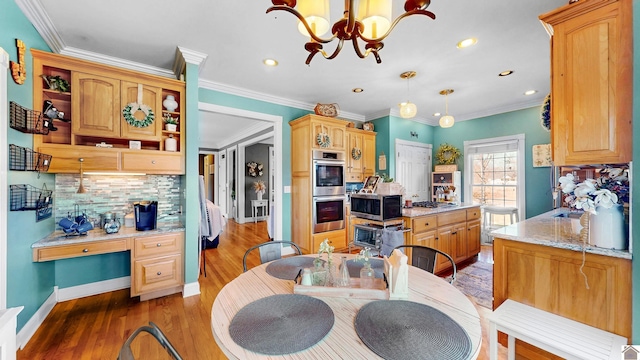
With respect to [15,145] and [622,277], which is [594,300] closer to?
[622,277]

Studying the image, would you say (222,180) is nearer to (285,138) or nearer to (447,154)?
(285,138)

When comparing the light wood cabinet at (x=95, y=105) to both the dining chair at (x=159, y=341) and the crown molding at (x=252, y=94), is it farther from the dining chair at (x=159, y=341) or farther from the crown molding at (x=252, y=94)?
the dining chair at (x=159, y=341)

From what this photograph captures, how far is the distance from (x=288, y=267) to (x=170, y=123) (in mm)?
2183

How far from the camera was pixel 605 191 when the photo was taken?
1387mm

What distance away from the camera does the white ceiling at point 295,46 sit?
199 cm

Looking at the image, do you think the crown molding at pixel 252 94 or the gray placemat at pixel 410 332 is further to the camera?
the crown molding at pixel 252 94

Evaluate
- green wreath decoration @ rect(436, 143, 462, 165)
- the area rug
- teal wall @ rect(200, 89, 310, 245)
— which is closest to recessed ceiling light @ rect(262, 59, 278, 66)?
teal wall @ rect(200, 89, 310, 245)

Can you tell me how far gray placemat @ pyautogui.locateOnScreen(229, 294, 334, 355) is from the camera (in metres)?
0.86

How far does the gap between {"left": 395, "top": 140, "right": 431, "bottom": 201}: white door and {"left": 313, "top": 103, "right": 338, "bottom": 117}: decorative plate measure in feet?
5.43

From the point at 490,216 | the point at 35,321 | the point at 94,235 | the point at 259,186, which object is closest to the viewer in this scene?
the point at 35,321

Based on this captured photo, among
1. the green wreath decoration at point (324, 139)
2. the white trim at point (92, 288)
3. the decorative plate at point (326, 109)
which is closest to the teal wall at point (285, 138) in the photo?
the decorative plate at point (326, 109)

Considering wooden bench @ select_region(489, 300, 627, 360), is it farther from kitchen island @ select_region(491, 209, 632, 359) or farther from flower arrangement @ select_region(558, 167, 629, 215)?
flower arrangement @ select_region(558, 167, 629, 215)

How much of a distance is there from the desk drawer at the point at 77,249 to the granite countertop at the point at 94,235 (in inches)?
1.4

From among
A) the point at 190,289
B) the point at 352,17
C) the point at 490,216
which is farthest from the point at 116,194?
the point at 490,216
